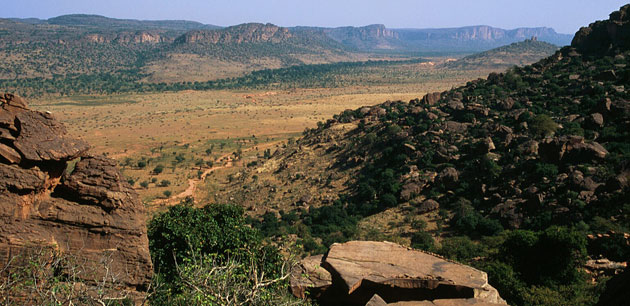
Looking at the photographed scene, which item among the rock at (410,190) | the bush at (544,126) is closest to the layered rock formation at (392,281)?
the rock at (410,190)

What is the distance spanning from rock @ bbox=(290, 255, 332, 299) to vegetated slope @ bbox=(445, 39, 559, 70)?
150 m

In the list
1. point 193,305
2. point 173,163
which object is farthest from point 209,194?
point 193,305

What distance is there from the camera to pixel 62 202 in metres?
10.4

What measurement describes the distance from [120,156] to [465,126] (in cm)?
3482

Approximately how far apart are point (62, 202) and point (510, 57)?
17380 cm

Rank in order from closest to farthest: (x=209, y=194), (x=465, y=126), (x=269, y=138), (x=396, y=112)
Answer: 1. (x=465, y=126)
2. (x=209, y=194)
3. (x=396, y=112)
4. (x=269, y=138)

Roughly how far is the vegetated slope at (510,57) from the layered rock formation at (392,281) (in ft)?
490

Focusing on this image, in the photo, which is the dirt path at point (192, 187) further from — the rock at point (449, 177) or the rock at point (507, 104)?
the rock at point (507, 104)

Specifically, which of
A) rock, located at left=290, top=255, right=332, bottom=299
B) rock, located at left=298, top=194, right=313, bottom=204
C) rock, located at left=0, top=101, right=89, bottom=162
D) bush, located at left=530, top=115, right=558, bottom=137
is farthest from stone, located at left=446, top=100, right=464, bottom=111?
rock, located at left=0, top=101, right=89, bottom=162

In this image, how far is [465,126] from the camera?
31203mm

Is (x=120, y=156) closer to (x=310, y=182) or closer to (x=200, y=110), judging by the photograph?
(x=310, y=182)

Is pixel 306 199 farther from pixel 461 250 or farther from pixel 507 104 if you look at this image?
pixel 507 104

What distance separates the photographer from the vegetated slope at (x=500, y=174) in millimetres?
16391

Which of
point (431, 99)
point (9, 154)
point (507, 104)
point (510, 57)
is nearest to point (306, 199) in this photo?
point (507, 104)
